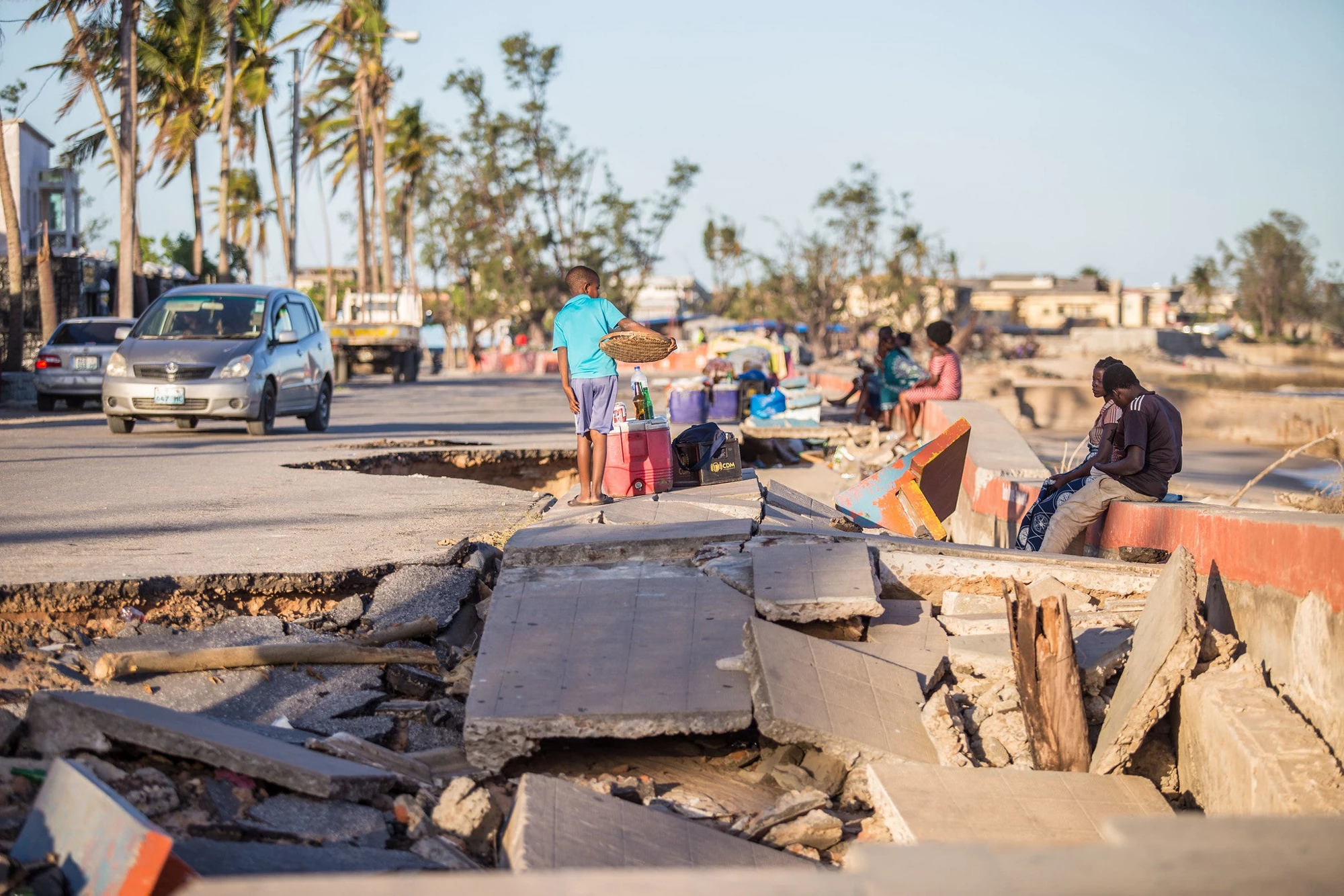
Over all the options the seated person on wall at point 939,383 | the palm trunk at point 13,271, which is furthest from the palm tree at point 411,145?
the seated person on wall at point 939,383

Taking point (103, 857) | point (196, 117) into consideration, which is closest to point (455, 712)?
point (103, 857)

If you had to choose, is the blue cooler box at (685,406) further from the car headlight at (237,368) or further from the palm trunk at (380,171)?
the palm trunk at (380,171)

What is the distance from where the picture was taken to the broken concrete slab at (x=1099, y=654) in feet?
15.0

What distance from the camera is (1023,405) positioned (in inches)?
1017

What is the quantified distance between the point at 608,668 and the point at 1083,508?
3290 mm

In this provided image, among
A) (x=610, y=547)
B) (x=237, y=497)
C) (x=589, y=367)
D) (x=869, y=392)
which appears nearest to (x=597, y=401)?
(x=589, y=367)

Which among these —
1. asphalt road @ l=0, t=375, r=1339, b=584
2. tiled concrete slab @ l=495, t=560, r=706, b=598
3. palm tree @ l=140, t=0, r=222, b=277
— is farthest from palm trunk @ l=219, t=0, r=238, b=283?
tiled concrete slab @ l=495, t=560, r=706, b=598

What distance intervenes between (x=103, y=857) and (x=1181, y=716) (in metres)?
3.49

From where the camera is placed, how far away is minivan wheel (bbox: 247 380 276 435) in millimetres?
14320

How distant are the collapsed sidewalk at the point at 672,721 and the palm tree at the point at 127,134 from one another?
22.4 meters

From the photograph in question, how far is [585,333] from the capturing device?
7328 millimetres

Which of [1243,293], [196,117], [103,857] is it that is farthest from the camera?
[1243,293]

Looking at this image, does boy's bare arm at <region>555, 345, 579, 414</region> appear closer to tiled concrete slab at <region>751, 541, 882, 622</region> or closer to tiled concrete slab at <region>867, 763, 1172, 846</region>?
tiled concrete slab at <region>751, 541, 882, 622</region>

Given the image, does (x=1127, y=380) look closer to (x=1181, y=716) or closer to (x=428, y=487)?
(x=1181, y=716)
